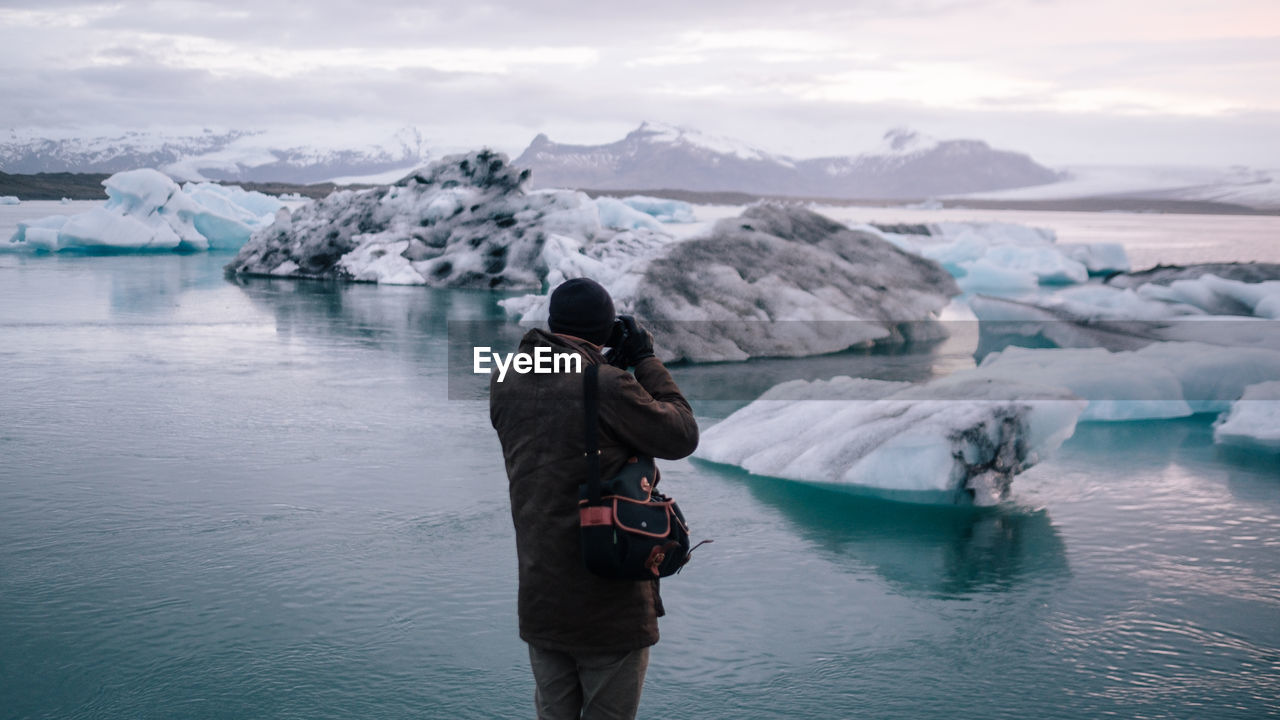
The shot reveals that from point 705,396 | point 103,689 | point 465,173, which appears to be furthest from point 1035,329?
point 465,173

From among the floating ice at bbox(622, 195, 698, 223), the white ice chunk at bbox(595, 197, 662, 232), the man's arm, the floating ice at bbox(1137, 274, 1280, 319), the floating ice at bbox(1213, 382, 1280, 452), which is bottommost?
the floating ice at bbox(1213, 382, 1280, 452)

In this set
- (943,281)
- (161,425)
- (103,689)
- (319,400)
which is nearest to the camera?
(103,689)

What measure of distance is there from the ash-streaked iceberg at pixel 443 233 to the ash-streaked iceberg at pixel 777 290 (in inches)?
243

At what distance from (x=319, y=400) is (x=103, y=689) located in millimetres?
4807

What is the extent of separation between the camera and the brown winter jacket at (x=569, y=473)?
1943 millimetres

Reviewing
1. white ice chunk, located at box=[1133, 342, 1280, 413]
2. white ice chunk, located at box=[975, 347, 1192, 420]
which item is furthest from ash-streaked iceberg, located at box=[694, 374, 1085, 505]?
white ice chunk, located at box=[1133, 342, 1280, 413]

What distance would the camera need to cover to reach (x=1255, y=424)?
6898mm

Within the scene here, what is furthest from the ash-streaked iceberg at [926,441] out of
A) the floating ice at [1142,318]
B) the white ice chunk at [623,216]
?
the white ice chunk at [623,216]

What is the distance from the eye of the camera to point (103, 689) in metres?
3.07

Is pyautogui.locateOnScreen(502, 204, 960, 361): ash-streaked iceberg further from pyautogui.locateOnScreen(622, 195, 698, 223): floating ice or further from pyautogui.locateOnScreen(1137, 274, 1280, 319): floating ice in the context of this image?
pyautogui.locateOnScreen(622, 195, 698, 223): floating ice

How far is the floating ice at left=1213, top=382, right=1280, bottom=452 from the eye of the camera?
6.82 metres

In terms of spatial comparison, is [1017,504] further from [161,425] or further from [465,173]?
[465,173]

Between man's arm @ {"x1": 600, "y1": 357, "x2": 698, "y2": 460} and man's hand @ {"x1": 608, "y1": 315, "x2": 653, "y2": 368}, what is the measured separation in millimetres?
92

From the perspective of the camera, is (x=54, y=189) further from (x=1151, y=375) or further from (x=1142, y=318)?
(x=1151, y=375)
